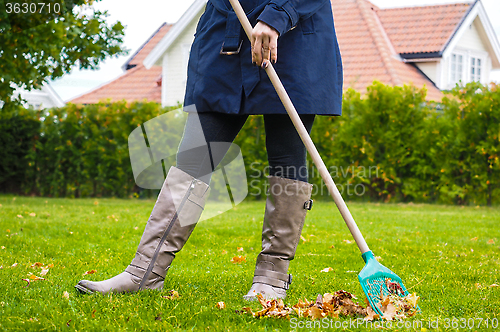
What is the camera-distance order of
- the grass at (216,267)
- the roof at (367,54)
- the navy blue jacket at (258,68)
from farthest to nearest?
the roof at (367,54)
the navy blue jacket at (258,68)
the grass at (216,267)

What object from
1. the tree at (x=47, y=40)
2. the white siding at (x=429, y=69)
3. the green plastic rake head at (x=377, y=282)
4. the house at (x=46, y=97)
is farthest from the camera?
the house at (x=46, y=97)

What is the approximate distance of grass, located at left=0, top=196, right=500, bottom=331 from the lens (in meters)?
2.05

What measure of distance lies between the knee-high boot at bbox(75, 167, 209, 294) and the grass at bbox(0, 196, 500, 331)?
0.06 metres

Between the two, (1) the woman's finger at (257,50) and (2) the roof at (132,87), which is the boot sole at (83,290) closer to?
(1) the woman's finger at (257,50)

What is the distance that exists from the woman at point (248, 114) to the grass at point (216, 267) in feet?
0.70

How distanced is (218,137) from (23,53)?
20.1ft

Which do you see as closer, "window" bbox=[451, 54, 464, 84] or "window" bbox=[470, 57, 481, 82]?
"window" bbox=[451, 54, 464, 84]

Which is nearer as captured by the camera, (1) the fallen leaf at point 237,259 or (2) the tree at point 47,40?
(1) the fallen leaf at point 237,259

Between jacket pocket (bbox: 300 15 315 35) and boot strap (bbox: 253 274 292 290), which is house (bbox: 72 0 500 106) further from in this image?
boot strap (bbox: 253 274 292 290)

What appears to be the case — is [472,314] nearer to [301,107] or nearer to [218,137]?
[301,107]

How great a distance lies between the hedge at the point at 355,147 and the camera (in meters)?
8.76

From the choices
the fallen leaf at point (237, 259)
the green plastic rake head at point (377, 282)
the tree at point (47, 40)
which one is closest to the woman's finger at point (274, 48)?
the green plastic rake head at point (377, 282)

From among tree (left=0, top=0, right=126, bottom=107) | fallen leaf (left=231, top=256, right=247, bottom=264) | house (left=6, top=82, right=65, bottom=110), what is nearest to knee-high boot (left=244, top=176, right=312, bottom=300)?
fallen leaf (left=231, top=256, right=247, bottom=264)

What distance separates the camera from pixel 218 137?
2.36 meters
